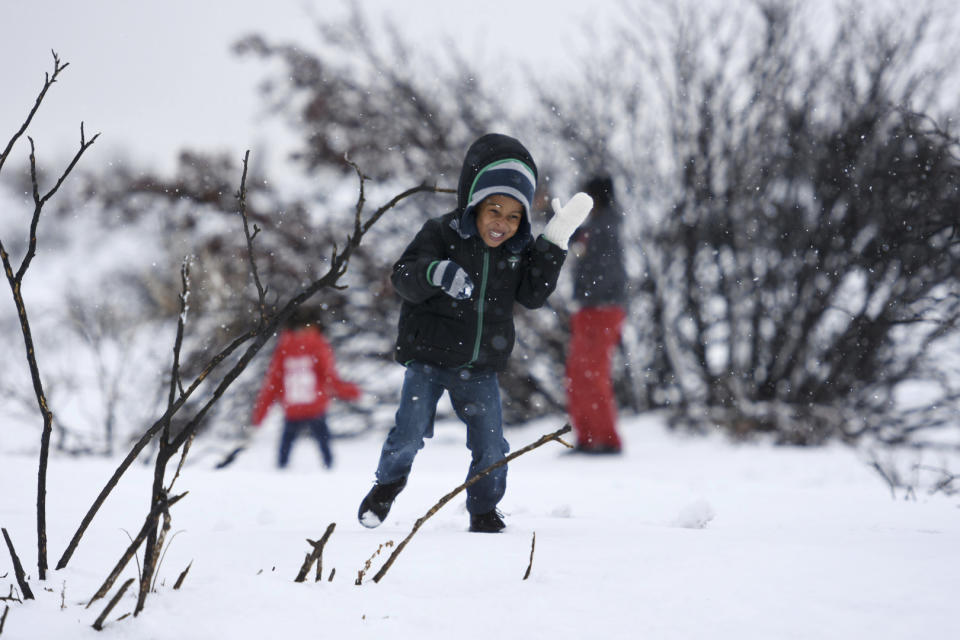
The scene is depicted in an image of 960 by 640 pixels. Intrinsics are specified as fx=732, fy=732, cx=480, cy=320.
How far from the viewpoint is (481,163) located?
2.53 metres

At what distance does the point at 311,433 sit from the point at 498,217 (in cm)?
402

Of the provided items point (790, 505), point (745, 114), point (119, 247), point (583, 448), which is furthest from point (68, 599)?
point (119, 247)

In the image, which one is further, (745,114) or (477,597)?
(745,114)

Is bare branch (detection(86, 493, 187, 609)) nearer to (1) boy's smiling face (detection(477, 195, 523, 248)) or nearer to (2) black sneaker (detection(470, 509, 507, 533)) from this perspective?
(2) black sneaker (detection(470, 509, 507, 533))

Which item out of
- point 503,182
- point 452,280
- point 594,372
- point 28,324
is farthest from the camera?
point 594,372

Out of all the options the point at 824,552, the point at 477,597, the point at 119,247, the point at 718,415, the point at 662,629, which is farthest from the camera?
the point at 119,247

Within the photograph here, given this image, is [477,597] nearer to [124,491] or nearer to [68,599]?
[68,599]

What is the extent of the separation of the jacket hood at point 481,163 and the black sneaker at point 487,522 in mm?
931

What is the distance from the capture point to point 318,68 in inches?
301

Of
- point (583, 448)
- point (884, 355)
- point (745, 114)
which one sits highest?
point (745, 114)

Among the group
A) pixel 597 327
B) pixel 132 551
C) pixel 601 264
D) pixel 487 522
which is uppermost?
pixel 601 264

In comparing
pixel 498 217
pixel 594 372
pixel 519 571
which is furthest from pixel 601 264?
pixel 519 571

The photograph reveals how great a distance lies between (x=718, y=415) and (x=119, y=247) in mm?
14598

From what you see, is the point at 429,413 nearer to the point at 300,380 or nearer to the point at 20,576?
the point at 20,576
